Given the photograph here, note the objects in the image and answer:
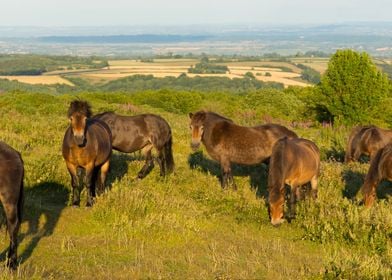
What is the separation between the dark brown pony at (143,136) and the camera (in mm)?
11461

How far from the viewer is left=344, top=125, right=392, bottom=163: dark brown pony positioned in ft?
46.6

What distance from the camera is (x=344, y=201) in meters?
9.08

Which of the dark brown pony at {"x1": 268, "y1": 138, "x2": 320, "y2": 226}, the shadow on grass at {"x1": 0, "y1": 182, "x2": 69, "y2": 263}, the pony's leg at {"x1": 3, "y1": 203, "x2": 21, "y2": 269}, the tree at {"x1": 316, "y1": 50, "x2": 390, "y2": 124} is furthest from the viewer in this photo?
the tree at {"x1": 316, "y1": 50, "x2": 390, "y2": 124}

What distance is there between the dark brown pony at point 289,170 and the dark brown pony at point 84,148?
3.08 metres

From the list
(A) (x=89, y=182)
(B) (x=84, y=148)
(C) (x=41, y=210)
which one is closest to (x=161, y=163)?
(A) (x=89, y=182)

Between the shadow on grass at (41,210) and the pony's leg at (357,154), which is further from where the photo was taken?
the pony's leg at (357,154)

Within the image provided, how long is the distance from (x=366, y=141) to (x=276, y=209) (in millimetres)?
7353

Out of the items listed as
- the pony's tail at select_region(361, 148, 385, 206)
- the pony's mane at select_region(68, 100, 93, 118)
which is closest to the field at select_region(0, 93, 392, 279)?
the pony's tail at select_region(361, 148, 385, 206)

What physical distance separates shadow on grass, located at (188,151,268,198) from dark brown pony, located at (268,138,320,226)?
→ 56.9 inches

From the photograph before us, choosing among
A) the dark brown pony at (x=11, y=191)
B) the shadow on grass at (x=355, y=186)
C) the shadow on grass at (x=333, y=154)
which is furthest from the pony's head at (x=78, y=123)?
the shadow on grass at (x=333, y=154)

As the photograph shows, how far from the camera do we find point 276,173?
8.47 m

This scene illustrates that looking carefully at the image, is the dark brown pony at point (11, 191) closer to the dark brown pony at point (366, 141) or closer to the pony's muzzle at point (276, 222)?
the pony's muzzle at point (276, 222)

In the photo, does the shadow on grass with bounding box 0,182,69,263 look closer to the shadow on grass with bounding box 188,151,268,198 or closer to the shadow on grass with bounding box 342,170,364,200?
the shadow on grass with bounding box 188,151,268,198

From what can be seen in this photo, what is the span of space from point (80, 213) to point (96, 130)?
5.56 feet
